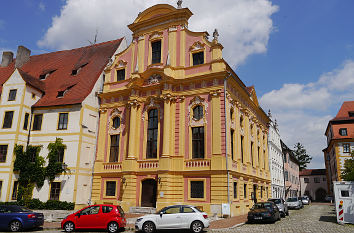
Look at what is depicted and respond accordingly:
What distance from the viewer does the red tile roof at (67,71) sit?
32.1m

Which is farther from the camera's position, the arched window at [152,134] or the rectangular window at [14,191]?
the rectangular window at [14,191]

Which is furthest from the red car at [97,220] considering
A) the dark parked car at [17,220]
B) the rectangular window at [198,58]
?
the rectangular window at [198,58]

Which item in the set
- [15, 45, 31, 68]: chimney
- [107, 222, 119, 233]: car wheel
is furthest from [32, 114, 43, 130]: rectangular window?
[107, 222, 119, 233]: car wheel

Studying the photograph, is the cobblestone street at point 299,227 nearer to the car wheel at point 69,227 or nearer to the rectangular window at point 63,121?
the car wheel at point 69,227

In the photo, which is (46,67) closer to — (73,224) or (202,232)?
(73,224)

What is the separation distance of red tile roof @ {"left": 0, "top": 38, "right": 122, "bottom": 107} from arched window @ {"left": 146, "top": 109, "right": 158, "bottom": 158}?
296 inches

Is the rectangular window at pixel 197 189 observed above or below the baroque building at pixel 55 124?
below

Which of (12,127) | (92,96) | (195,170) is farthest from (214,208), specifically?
(12,127)

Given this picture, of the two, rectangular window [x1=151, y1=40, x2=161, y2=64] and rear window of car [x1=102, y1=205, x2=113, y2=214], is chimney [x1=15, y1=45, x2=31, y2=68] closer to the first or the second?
rectangular window [x1=151, y1=40, x2=161, y2=64]

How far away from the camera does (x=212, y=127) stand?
26.3m

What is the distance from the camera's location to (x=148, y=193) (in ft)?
91.0

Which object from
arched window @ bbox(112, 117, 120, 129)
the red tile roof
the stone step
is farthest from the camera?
the red tile roof

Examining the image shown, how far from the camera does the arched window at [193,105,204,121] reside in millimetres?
27438

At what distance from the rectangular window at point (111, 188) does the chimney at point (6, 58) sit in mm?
25061
